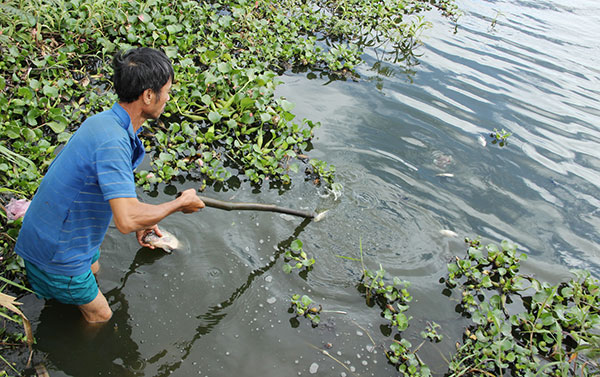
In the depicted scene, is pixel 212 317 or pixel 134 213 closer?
pixel 134 213

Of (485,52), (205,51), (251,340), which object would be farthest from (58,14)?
(485,52)

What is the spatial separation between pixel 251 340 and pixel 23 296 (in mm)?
1523

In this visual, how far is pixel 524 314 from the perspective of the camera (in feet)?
10.00

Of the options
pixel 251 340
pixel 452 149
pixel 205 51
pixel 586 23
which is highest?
pixel 586 23

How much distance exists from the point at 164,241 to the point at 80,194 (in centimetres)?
108

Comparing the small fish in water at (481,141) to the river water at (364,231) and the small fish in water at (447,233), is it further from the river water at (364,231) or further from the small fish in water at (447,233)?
the small fish in water at (447,233)

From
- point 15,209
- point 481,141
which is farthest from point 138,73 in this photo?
point 481,141

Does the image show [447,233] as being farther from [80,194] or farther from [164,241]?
[80,194]

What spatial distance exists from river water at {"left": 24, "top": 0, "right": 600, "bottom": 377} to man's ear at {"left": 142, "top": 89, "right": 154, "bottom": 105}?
137 cm

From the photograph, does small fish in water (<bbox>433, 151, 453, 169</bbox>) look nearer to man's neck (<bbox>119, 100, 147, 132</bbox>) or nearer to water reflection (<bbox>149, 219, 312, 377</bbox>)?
water reflection (<bbox>149, 219, 312, 377</bbox>)

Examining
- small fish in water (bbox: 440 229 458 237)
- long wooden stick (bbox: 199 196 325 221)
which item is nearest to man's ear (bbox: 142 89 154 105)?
long wooden stick (bbox: 199 196 325 221)

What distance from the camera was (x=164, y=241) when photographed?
315cm

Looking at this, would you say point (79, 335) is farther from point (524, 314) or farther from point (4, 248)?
point (524, 314)

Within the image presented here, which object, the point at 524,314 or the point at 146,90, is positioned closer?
the point at 146,90
